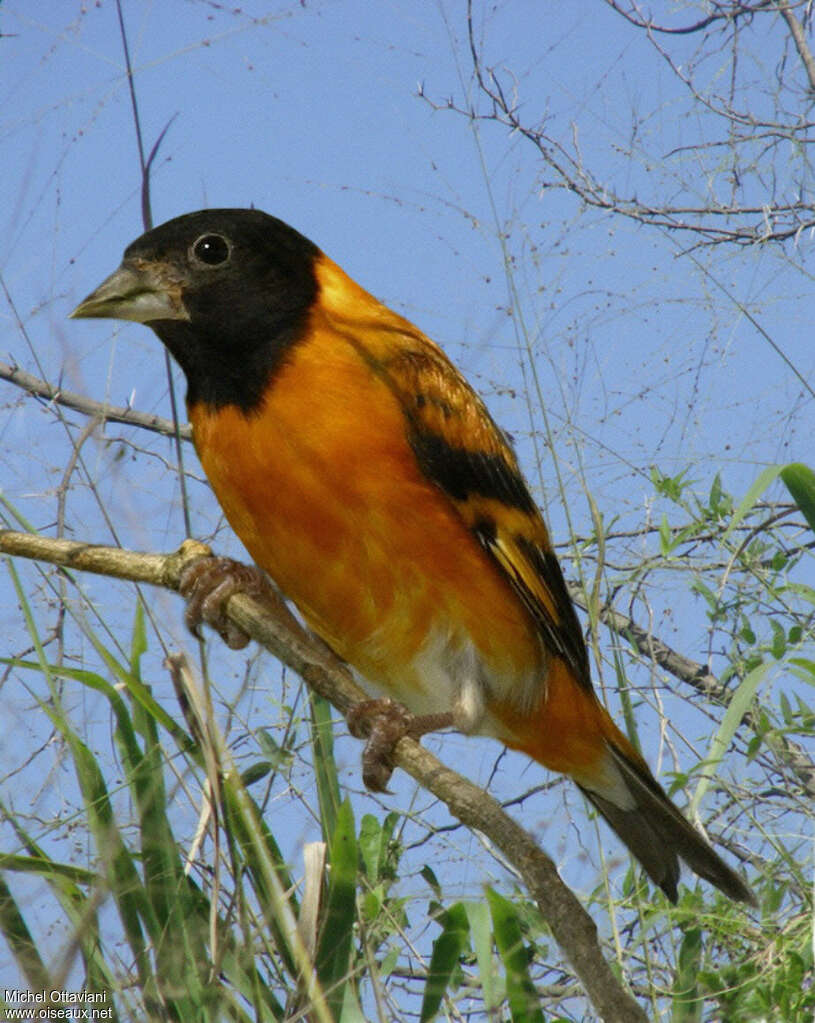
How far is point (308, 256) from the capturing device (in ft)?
9.85

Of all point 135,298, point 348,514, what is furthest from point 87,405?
point 348,514

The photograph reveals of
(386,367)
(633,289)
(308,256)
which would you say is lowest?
(386,367)

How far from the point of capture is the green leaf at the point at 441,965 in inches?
94.7

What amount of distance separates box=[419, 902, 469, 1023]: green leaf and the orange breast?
1.87 ft

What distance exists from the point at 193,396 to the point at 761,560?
1.84 meters

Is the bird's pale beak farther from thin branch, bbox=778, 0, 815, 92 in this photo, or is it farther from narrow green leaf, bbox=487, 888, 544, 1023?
thin branch, bbox=778, 0, 815, 92

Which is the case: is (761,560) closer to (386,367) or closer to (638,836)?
(638,836)

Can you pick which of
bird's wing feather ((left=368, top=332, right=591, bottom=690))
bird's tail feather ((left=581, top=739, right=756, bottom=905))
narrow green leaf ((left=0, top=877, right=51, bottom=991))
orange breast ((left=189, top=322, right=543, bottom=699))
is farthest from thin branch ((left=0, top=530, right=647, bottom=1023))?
bird's tail feather ((left=581, top=739, right=756, bottom=905))

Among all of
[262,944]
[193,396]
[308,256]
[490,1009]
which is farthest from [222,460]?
[490,1009]

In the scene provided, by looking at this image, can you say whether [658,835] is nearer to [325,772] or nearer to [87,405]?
[325,772]

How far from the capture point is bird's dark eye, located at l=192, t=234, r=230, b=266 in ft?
9.39

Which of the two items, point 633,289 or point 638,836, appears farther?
point 633,289

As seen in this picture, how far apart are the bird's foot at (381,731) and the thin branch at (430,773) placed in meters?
0.04

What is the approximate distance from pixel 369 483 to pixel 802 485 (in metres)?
0.81
